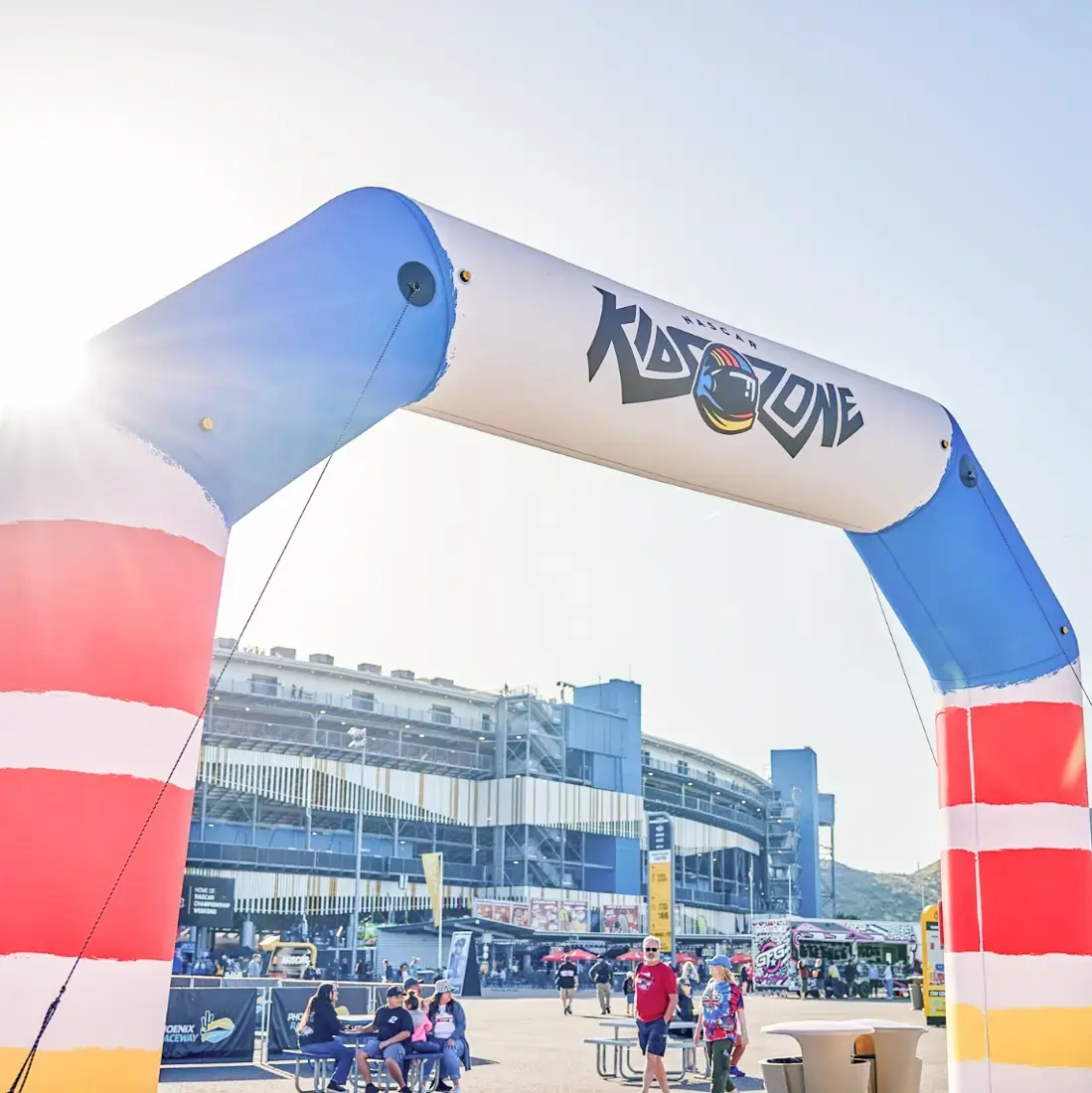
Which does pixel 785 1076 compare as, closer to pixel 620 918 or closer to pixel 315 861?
pixel 315 861

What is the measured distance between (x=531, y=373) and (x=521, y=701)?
63469 mm

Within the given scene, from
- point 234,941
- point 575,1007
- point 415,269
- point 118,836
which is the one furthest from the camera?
point 234,941

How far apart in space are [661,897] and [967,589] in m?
18.9

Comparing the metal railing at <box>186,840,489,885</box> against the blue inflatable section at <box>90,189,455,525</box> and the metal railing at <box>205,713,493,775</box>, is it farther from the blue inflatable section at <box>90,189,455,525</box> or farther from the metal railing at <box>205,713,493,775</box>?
the blue inflatable section at <box>90,189,455,525</box>

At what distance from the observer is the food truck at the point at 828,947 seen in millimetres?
45031

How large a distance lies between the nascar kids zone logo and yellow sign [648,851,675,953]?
61.4 feet

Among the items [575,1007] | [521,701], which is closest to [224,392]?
[575,1007]

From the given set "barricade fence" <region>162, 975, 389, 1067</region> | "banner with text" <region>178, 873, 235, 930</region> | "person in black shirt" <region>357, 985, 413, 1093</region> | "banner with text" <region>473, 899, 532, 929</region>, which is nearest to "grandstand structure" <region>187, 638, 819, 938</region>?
"banner with text" <region>473, 899, 532, 929</region>

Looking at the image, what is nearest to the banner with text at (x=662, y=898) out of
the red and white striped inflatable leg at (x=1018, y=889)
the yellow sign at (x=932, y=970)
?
the yellow sign at (x=932, y=970)

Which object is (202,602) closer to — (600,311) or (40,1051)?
(40,1051)

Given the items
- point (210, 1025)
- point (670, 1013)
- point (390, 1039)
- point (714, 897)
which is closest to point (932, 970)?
point (210, 1025)

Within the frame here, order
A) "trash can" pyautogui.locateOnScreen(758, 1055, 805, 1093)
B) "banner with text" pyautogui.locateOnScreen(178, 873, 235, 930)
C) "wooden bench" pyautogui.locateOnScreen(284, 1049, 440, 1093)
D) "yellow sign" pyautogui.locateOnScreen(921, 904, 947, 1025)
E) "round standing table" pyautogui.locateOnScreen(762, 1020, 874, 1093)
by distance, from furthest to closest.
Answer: "banner with text" pyautogui.locateOnScreen(178, 873, 235, 930) < "yellow sign" pyautogui.locateOnScreen(921, 904, 947, 1025) < "wooden bench" pyautogui.locateOnScreen(284, 1049, 440, 1093) < "trash can" pyautogui.locateOnScreen(758, 1055, 805, 1093) < "round standing table" pyautogui.locateOnScreen(762, 1020, 874, 1093)

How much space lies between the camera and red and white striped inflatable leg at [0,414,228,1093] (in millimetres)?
5055

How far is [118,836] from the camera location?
17.4 feet
